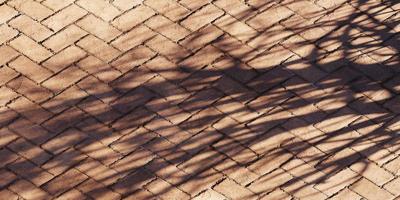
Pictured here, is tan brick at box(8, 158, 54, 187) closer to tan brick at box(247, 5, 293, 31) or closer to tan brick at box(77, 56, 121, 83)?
tan brick at box(77, 56, 121, 83)

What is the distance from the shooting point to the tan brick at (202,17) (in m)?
8.90

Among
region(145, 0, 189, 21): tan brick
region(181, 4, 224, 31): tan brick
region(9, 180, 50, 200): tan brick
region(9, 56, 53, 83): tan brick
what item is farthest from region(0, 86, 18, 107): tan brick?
region(181, 4, 224, 31): tan brick

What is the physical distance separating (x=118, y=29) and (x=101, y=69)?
52 centimetres

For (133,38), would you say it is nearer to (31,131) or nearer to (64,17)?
(64,17)

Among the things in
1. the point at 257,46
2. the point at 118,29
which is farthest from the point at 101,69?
the point at 257,46

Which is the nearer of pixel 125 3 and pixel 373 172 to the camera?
pixel 373 172

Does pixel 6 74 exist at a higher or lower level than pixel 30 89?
higher

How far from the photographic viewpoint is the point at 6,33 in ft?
28.5

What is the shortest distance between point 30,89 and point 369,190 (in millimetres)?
3162

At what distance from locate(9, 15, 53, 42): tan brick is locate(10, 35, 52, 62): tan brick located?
2.6 inches

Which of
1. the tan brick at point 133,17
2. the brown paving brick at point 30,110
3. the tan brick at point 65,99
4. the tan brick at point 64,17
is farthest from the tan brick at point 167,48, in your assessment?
the brown paving brick at point 30,110

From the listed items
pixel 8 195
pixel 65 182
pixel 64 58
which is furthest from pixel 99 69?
pixel 8 195

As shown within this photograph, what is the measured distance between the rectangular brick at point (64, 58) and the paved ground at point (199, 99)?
1cm

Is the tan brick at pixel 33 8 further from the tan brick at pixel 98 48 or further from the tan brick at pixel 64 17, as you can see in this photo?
the tan brick at pixel 98 48
